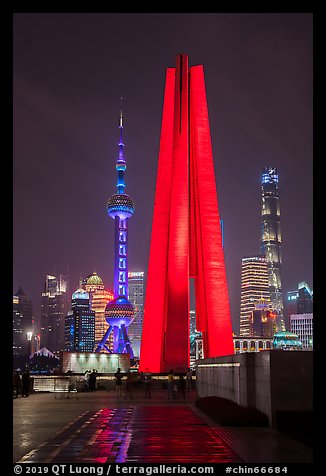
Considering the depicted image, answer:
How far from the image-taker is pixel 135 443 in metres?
12.0

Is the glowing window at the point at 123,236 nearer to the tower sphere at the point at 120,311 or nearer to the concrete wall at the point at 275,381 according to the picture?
the tower sphere at the point at 120,311

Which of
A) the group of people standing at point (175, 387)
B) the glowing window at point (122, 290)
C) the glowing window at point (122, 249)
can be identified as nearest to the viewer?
the group of people standing at point (175, 387)

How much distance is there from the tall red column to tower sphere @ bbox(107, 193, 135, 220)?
115811 millimetres

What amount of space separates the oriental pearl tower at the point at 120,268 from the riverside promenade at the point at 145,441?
469 ft

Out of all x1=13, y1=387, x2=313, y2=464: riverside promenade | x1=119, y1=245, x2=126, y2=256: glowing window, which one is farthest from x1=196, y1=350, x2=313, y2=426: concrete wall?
x1=119, y1=245, x2=126, y2=256: glowing window

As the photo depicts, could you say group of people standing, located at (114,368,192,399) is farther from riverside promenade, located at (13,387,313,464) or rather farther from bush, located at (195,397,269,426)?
bush, located at (195,397,269,426)

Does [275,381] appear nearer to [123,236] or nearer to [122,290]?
[122,290]

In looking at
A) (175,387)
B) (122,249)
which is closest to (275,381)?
(175,387)

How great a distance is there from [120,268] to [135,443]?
154950 mm

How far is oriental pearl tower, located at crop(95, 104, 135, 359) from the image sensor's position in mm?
160875

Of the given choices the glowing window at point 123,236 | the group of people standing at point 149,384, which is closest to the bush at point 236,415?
the group of people standing at point 149,384

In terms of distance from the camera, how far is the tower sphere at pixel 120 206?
160750mm
